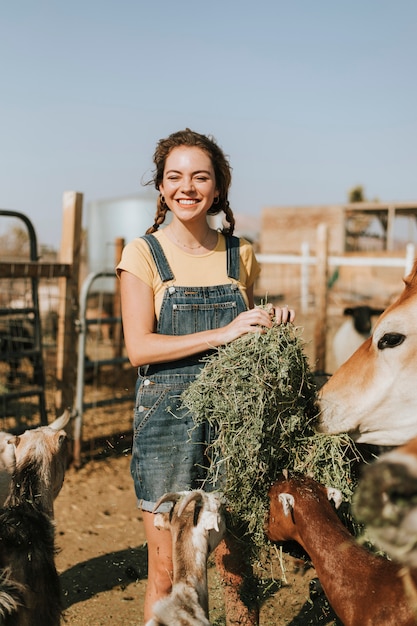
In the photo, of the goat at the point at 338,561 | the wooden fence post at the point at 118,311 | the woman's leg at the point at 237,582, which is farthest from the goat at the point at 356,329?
the goat at the point at 338,561

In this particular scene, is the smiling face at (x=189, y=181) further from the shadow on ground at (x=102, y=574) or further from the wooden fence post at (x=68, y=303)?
the wooden fence post at (x=68, y=303)

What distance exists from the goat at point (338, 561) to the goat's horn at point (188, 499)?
12.7 inches

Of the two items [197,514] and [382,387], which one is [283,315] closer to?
[382,387]

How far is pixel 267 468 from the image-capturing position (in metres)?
2.69

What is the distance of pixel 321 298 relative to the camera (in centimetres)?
850

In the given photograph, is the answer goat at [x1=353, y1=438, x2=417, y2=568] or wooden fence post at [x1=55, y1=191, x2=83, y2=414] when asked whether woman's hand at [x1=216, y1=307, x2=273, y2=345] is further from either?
wooden fence post at [x1=55, y1=191, x2=83, y2=414]

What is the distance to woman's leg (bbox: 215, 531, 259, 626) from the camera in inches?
115

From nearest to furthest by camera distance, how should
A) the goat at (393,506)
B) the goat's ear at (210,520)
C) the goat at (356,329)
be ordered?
the goat at (393,506)
the goat's ear at (210,520)
the goat at (356,329)

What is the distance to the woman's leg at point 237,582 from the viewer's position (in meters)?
2.91

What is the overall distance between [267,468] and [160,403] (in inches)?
20.8

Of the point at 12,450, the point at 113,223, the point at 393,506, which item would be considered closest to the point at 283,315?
the point at 12,450

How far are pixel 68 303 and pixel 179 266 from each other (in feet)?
12.6

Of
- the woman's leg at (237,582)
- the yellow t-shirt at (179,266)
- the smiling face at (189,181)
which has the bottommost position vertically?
the woman's leg at (237,582)

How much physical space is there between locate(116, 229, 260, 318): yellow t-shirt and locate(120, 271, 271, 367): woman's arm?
0.13ft
